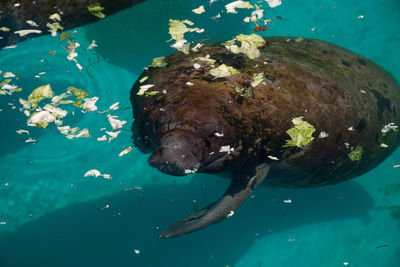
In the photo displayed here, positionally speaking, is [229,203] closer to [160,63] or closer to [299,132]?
[299,132]

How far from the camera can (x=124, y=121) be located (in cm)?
604

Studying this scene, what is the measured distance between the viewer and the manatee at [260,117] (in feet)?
9.41

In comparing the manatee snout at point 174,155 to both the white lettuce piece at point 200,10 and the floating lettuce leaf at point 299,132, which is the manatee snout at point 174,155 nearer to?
the floating lettuce leaf at point 299,132

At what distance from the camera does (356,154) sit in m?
4.38

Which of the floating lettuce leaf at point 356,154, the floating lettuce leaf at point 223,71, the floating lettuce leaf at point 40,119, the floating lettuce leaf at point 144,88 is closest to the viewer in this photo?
the floating lettuce leaf at point 223,71

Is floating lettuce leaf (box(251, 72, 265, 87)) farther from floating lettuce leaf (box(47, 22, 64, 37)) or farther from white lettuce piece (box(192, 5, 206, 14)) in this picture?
white lettuce piece (box(192, 5, 206, 14))

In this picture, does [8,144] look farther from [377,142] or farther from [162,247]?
[377,142]

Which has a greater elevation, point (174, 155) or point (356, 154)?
point (174, 155)

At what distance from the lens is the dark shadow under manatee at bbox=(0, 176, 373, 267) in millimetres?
5867

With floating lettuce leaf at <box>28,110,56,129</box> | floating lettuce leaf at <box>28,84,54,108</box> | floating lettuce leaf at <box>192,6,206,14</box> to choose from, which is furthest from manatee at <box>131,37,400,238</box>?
floating lettuce leaf at <box>192,6,206,14</box>

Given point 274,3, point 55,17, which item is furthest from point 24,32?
point 274,3

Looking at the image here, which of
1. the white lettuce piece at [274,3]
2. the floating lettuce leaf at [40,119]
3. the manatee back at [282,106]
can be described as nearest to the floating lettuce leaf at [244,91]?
the manatee back at [282,106]

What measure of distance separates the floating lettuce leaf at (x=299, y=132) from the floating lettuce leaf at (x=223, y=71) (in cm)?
90

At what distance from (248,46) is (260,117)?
1.25 meters
